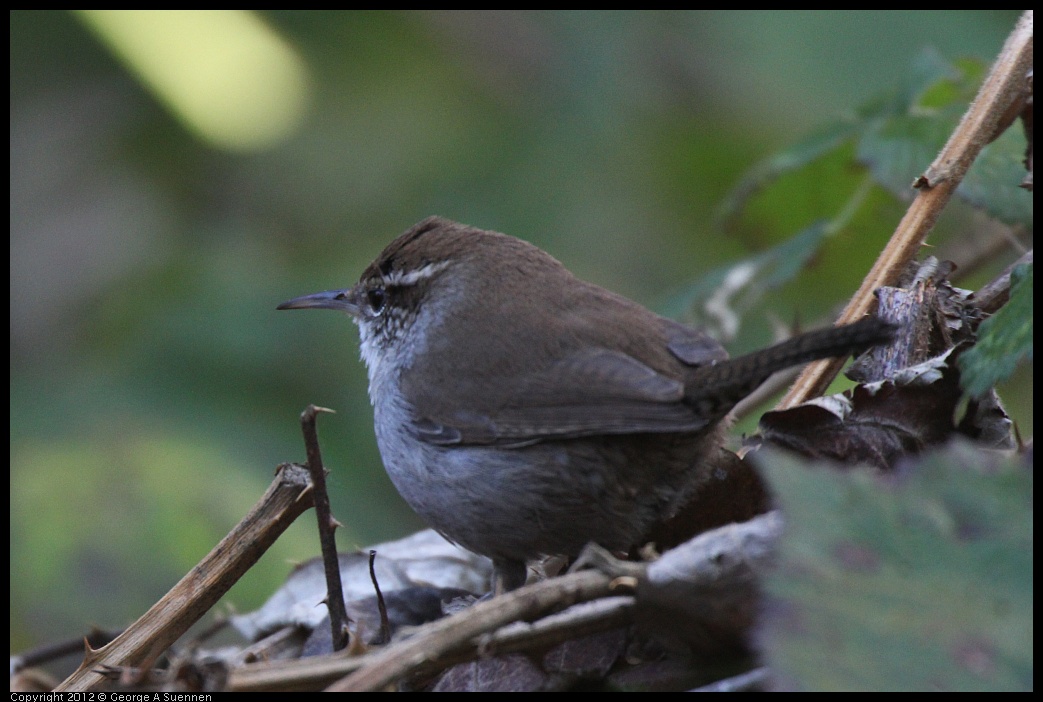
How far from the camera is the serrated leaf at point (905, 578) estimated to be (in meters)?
1.42

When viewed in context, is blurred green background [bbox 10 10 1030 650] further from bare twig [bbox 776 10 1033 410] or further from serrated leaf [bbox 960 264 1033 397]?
serrated leaf [bbox 960 264 1033 397]

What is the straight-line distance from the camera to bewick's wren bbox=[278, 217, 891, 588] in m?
2.71

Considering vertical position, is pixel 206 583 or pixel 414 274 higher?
pixel 414 274

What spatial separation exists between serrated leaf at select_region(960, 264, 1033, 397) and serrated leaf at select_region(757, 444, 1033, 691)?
463 millimetres

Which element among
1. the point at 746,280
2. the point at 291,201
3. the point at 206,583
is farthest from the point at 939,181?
the point at 291,201

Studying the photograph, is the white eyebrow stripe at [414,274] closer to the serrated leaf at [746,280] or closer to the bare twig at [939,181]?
the serrated leaf at [746,280]

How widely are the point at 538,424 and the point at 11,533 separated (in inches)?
86.3

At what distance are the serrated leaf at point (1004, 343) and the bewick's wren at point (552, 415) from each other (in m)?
0.38

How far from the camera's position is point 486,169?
5781mm

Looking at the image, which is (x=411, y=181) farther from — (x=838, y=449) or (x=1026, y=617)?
(x=1026, y=617)

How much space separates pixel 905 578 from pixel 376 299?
2.55 metres

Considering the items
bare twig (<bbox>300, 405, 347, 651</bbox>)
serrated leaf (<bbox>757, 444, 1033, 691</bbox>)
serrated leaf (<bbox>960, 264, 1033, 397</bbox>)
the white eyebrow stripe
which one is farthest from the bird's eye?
serrated leaf (<bbox>757, 444, 1033, 691</bbox>)

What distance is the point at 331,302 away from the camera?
13.0 ft

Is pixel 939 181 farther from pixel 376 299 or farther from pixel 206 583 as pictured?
pixel 206 583
